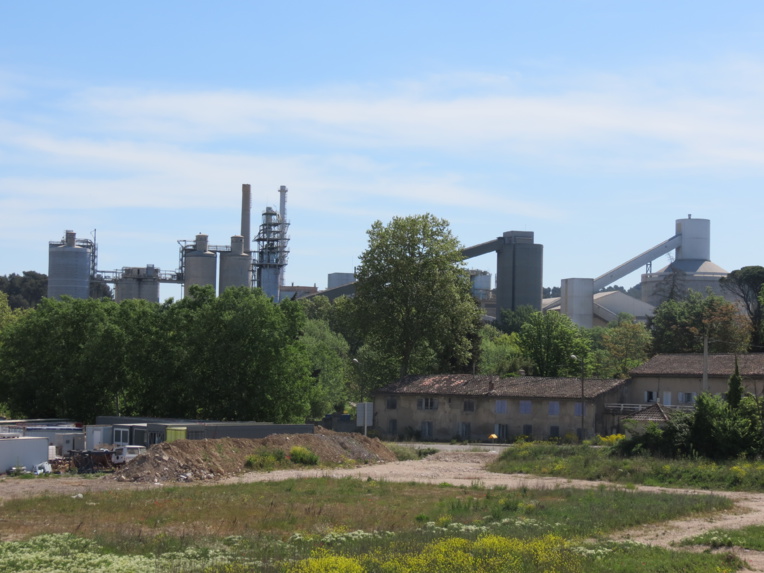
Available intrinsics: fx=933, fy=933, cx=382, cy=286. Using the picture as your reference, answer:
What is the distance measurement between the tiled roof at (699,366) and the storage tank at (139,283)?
2644 inches

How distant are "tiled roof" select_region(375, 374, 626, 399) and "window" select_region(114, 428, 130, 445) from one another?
83.5ft

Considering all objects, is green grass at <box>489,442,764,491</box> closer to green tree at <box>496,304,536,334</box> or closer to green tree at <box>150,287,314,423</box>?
green tree at <box>150,287,314,423</box>

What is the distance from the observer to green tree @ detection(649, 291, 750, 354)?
87062 millimetres

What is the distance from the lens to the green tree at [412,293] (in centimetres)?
7825

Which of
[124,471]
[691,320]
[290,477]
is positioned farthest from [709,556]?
[691,320]

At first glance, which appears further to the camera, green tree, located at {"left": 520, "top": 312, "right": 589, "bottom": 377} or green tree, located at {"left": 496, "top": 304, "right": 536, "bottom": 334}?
green tree, located at {"left": 496, "top": 304, "right": 536, "bottom": 334}

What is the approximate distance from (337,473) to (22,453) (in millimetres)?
Result: 14968

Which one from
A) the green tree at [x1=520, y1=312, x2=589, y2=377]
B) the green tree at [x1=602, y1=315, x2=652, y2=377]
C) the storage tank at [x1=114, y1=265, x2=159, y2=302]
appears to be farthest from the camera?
the storage tank at [x1=114, y1=265, x2=159, y2=302]

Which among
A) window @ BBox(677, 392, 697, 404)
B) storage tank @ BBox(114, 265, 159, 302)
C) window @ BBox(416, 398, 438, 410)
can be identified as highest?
storage tank @ BBox(114, 265, 159, 302)

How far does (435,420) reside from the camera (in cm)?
7044

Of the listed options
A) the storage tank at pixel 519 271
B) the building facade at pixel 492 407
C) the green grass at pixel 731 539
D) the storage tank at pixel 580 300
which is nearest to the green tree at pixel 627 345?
the storage tank at pixel 519 271

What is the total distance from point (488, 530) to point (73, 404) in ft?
155

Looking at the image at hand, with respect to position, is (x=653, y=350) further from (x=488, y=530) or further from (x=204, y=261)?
(x=488, y=530)

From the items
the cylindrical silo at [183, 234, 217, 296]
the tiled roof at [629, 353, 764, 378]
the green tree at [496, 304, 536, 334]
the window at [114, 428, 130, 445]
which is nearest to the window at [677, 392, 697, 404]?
the tiled roof at [629, 353, 764, 378]
